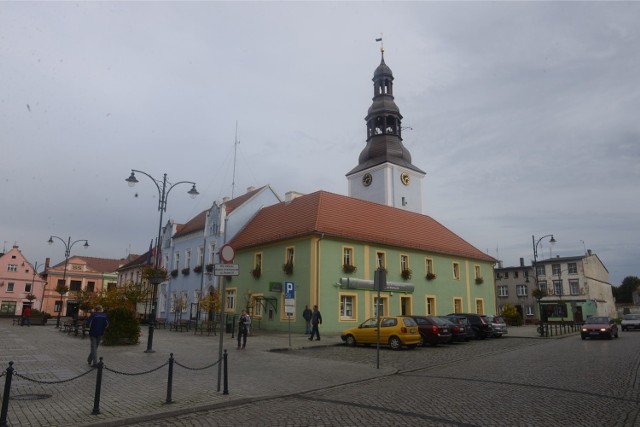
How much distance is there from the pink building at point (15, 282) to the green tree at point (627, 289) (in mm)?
118021

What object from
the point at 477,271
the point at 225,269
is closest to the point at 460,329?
the point at 225,269

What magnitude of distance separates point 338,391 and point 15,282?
76.1m

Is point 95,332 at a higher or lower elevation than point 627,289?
lower

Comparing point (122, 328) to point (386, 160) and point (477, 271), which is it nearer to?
point (477, 271)

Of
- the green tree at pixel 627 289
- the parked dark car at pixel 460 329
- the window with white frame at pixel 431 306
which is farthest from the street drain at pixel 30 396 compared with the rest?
the green tree at pixel 627 289

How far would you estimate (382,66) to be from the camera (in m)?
54.7

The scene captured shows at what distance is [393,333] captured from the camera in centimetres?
2162

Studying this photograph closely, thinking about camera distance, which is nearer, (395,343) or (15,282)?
(395,343)

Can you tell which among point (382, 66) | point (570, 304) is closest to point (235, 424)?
point (382, 66)

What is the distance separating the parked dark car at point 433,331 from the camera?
899 inches

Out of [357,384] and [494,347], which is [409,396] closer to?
[357,384]

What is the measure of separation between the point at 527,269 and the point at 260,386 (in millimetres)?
68562

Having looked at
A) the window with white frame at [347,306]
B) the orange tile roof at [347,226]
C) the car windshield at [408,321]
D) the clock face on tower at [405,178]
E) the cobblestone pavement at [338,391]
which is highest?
the clock face on tower at [405,178]

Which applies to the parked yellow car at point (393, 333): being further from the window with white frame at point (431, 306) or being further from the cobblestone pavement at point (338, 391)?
the window with white frame at point (431, 306)
